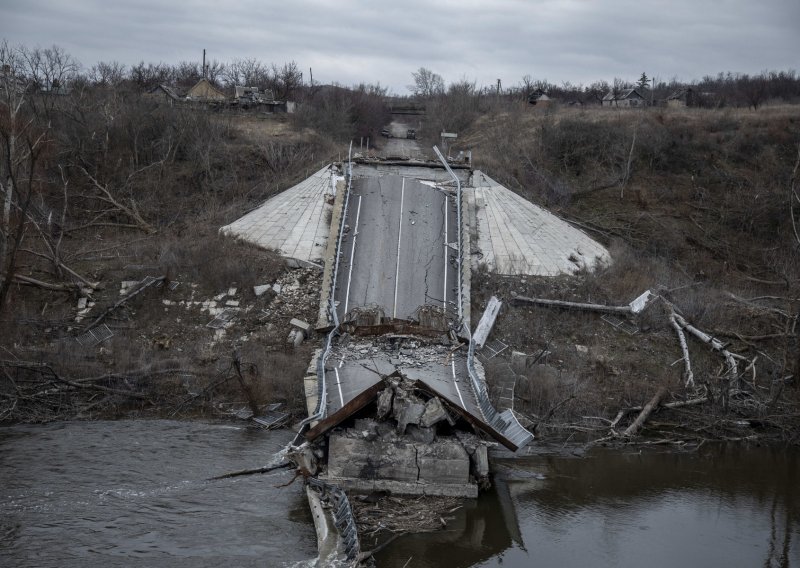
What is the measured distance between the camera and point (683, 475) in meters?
13.3

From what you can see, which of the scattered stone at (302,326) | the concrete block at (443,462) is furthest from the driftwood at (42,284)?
the concrete block at (443,462)

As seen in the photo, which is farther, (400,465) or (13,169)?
(13,169)

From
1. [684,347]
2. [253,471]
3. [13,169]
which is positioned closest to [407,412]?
[253,471]

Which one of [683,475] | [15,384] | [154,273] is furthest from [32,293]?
[683,475]

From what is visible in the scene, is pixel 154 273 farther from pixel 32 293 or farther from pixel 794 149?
pixel 794 149

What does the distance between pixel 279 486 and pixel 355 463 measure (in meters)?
1.23

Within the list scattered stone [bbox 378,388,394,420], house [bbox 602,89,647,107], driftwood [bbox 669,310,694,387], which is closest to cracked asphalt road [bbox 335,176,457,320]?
scattered stone [bbox 378,388,394,420]

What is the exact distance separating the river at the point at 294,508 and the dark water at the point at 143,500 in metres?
0.03

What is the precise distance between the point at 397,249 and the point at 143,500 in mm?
8621

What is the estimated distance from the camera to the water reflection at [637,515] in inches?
416

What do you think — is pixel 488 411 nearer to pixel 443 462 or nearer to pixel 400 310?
pixel 443 462

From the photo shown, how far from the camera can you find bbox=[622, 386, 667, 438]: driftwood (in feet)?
47.5

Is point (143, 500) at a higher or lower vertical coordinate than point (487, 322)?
lower

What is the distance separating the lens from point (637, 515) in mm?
11789
